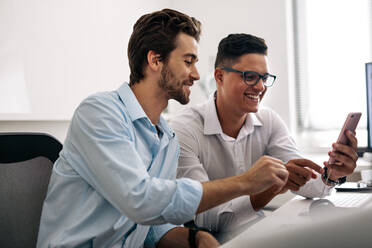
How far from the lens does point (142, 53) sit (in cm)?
118

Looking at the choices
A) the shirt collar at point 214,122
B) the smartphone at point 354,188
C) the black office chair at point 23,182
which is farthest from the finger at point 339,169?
the black office chair at point 23,182

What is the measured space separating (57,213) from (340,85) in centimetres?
250

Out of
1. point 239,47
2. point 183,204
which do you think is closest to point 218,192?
point 183,204

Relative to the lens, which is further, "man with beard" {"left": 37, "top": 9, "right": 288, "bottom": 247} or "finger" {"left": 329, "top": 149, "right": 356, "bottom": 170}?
"finger" {"left": 329, "top": 149, "right": 356, "bottom": 170}

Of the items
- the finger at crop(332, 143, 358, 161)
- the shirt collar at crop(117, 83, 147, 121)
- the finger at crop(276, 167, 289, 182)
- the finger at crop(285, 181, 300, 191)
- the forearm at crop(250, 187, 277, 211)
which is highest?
the shirt collar at crop(117, 83, 147, 121)

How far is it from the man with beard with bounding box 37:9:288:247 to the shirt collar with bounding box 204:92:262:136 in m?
0.37

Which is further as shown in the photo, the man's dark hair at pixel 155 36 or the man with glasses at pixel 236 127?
the man with glasses at pixel 236 127

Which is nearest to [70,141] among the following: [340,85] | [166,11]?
[166,11]

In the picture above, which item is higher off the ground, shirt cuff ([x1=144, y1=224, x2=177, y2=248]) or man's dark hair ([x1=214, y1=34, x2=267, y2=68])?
man's dark hair ([x1=214, y1=34, x2=267, y2=68])

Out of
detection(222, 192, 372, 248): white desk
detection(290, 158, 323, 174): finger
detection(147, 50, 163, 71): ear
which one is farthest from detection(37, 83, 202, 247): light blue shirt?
detection(222, 192, 372, 248): white desk

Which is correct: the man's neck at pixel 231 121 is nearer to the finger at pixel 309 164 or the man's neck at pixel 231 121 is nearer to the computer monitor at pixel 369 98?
the finger at pixel 309 164

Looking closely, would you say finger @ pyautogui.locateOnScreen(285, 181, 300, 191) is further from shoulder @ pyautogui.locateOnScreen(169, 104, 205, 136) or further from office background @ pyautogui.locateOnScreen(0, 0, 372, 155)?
office background @ pyautogui.locateOnScreen(0, 0, 372, 155)

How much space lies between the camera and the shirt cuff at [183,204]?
824mm

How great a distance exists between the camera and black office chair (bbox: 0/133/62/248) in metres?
1.01
